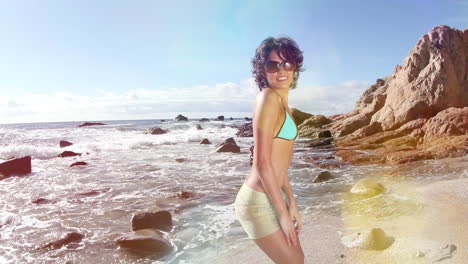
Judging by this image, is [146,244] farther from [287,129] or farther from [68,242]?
[287,129]

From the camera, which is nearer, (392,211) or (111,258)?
(111,258)

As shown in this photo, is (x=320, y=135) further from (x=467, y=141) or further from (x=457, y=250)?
(x=457, y=250)

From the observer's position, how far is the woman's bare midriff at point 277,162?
6.86 feet

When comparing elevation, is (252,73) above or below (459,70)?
below

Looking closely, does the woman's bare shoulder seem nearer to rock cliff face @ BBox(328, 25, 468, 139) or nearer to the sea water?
the sea water

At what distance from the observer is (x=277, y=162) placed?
7.23 ft

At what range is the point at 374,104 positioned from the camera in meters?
24.8

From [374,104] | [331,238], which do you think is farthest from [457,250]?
[374,104]

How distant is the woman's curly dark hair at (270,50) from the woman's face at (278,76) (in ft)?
0.09

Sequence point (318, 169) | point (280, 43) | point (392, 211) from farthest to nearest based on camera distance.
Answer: point (318, 169) < point (392, 211) < point (280, 43)

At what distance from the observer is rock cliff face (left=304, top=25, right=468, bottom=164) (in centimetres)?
1280

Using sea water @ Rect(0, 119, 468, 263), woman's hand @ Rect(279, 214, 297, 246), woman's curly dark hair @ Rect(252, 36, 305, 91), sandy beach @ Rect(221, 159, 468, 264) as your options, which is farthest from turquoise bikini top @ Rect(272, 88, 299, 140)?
sea water @ Rect(0, 119, 468, 263)

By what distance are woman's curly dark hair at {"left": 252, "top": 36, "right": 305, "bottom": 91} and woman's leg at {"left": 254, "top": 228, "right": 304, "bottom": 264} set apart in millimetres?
1012

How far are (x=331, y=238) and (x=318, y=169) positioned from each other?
717 cm
